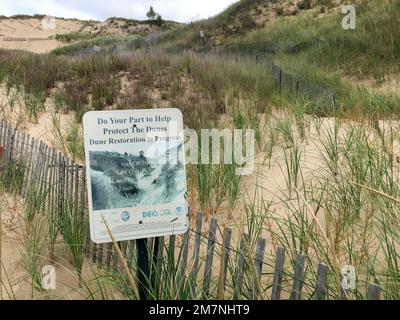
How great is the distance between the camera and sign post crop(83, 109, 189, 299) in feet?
7.14

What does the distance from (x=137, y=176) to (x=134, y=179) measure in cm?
2

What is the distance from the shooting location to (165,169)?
2.26 m

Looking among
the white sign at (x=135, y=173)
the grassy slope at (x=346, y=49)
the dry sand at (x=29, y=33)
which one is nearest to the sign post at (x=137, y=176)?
the white sign at (x=135, y=173)

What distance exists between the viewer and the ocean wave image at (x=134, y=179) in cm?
218

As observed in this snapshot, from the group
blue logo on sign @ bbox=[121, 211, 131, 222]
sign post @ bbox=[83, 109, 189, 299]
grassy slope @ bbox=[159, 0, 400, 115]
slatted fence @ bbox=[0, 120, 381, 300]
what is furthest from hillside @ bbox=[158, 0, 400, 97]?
blue logo on sign @ bbox=[121, 211, 131, 222]

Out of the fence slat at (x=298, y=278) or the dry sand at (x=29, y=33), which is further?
the dry sand at (x=29, y=33)

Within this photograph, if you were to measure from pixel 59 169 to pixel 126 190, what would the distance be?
5.64 feet

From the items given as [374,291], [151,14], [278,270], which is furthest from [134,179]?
[151,14]

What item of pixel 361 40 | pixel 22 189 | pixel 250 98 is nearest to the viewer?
pixel 22 189

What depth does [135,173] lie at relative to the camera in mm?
2238

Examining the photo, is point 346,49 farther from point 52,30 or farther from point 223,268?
point 52,30

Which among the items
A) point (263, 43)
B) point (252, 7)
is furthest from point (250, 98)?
point (252, 7)

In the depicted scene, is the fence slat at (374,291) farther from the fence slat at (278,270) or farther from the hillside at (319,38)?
the hillside at (319,38)
